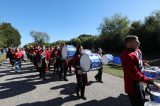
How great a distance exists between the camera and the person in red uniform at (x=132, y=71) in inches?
232

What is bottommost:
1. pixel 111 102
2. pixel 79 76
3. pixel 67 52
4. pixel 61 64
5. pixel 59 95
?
pixel 111 102

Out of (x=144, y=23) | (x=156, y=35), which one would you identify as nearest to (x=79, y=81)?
(x=156, y=35)

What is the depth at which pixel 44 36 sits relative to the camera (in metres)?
126

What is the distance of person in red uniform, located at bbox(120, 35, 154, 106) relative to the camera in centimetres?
589

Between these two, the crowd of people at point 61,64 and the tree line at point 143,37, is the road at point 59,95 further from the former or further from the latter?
the tree line at point 143,37

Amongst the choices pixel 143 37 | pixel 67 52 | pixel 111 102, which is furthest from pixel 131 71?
pixel 143 37

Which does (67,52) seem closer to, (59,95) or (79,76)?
(59,95)

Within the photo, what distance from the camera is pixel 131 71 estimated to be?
19.4 feet

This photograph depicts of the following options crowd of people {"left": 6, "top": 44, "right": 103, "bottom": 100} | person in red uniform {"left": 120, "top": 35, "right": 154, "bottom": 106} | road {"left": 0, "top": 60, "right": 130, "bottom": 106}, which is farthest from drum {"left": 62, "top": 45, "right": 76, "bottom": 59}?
person in red uniform {"left": 120, "top": 35, "right": 154, "bottom": 106}

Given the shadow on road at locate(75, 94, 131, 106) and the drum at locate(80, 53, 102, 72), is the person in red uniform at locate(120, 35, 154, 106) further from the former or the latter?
the drum at locate(80, 53, 102, 72)

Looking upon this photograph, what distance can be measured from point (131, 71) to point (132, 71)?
0.02 m

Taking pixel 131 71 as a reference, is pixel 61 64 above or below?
above

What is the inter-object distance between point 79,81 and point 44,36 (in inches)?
4566

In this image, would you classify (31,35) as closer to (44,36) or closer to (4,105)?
(44,36)
